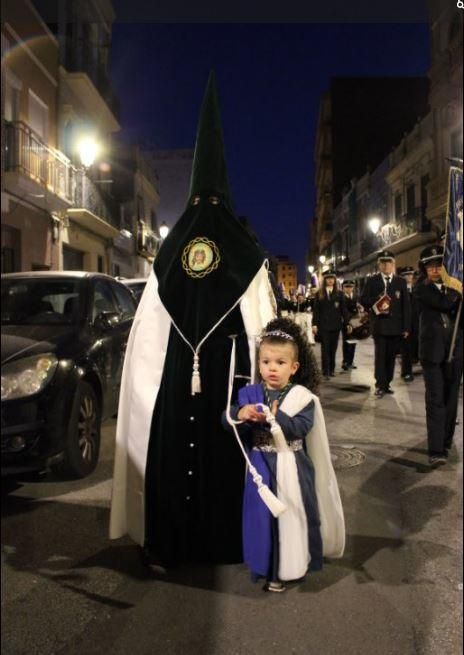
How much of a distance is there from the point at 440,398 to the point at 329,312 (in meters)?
5.27

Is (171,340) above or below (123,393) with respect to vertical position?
above

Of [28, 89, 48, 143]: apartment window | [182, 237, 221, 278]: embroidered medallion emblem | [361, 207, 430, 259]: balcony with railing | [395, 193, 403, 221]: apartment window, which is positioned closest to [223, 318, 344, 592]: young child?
[182, 237, 221, 278]: embroidered medallion emblem

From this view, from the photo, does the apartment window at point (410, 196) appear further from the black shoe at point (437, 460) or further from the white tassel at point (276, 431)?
the white tassel at point (276, 431)

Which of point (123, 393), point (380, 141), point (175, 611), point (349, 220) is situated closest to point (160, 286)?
point (123, 393)

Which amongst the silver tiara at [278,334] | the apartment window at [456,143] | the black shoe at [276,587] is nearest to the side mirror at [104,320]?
the silver tiara at [278,334]

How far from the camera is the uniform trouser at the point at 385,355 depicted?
7297 mm

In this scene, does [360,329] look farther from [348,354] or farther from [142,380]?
[142,380]

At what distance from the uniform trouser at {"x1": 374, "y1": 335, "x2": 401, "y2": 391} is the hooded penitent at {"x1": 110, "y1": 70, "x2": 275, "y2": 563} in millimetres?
5047

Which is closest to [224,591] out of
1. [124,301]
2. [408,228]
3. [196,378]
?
[196,378]

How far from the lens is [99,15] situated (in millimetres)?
1815

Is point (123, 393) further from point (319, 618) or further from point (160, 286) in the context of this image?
point (319, 618)

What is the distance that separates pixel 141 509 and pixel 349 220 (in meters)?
41.8

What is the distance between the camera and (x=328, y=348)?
9.26m

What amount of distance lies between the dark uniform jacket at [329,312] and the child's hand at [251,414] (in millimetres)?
7167
